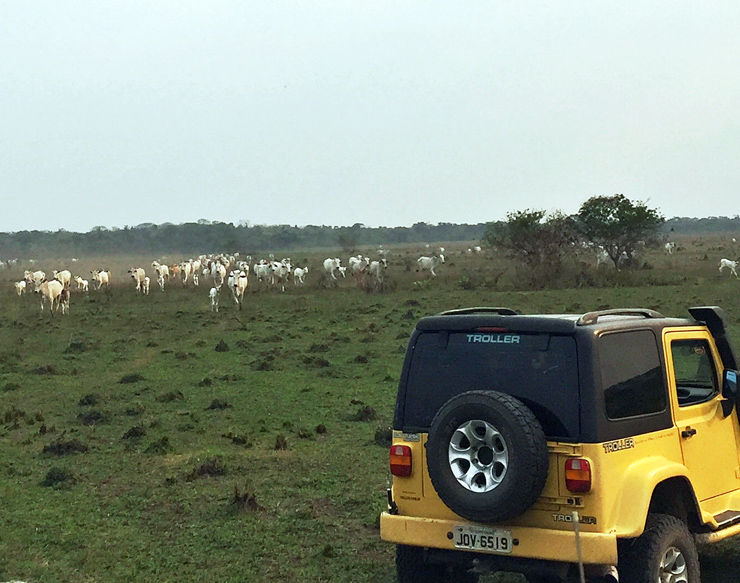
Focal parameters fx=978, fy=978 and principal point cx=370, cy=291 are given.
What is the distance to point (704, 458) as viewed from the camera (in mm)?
6766

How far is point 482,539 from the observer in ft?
19.7

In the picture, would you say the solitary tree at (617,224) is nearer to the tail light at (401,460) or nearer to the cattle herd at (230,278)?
the cattle herd at (230,278)

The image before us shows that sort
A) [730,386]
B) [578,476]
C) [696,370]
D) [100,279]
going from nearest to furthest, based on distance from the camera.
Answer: [578,476] → [730,386] → [696,370] → [100,279]

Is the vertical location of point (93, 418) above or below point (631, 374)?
below

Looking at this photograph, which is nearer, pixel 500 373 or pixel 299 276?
pixel 500 373

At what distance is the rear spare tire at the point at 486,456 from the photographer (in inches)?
224

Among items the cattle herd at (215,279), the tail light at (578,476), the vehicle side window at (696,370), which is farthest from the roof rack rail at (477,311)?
the cattle herd at (215,279)

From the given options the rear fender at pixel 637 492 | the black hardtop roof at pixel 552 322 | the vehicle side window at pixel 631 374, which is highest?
the black hardtop roof at pixel 552 322

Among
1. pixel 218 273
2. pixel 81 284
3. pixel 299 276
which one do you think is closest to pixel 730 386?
pixel 299 276

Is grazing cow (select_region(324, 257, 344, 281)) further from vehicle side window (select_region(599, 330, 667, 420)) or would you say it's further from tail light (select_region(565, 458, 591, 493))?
tail light (select_region(565, 458, 591, 493))

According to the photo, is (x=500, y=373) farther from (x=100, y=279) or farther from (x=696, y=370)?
(x=100, y=279)

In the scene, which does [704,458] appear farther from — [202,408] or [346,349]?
[346,349]

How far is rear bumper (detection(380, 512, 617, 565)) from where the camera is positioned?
567cm

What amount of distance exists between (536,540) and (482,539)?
350 mm
